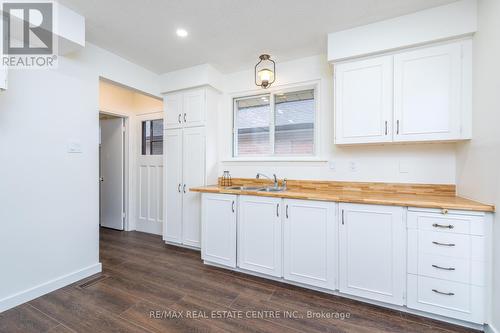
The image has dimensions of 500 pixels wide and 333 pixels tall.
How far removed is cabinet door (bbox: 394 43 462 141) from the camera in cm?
197

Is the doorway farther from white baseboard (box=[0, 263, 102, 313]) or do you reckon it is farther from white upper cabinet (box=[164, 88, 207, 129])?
white baseboard (box=[0, 263, 102, 313])

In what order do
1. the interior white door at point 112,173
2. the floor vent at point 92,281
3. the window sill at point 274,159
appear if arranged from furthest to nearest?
the interior white door at point 112,173 < the window sill at point 274,159 < the floor vent at point 92,281

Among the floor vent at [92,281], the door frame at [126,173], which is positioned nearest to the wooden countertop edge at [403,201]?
the floor vent at [92,281]

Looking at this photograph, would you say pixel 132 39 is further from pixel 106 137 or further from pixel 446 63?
pixel 446 63

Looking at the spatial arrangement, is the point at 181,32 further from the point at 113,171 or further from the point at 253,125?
the point at 113,171

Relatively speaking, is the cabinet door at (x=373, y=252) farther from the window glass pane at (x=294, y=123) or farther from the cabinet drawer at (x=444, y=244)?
the window glass pane at (x=294, y=123)

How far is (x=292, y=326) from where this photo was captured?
172 centimetres

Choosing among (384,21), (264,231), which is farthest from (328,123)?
(264,231)

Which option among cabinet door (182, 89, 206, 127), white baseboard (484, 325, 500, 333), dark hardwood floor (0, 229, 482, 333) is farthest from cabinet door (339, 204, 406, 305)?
cabinet door (182, 89, 206, 127)

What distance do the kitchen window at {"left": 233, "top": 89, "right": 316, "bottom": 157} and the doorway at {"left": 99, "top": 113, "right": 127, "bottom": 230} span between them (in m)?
2.23

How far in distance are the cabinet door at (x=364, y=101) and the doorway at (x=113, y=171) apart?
3.70 meters

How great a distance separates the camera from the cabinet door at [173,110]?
3.37 m

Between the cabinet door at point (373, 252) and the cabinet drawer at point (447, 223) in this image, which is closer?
the cabinet drawer at point (447, 223)

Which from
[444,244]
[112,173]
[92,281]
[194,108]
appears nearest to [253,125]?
[194,108]
